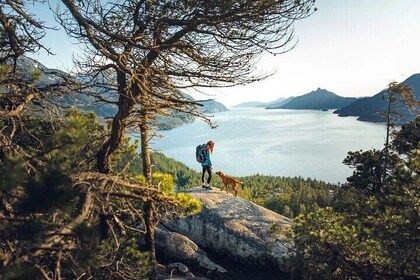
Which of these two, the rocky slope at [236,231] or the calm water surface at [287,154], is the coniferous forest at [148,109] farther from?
the calm water surface at [287,154]

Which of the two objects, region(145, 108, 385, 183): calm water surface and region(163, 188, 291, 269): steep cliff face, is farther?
region(145, 108, 385, 183): calm water surface

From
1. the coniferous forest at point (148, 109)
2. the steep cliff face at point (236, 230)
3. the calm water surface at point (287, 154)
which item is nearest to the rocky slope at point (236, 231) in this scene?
the steep cliff face at point (236, 230)

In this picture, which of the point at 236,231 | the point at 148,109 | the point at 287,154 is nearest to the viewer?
the point at 148,109

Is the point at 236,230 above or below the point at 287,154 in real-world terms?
above

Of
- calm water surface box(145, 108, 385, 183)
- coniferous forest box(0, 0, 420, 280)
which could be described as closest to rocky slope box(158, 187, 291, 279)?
coniferous forest box(0, 0, 420, 280)

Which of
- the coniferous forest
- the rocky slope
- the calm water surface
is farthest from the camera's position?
the calm water surface

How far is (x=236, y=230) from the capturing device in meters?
13.6

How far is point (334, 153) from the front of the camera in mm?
110812

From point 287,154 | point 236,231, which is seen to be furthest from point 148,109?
point 287,154

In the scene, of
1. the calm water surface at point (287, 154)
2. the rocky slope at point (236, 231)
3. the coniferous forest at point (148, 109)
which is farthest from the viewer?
the calm water surface at point (287, 154)

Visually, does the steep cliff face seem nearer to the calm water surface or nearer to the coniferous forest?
the coniferous forest

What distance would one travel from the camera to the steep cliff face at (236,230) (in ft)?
42.2

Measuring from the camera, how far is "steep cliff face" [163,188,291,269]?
1286cm

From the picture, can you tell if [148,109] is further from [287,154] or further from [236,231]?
[287,154]
